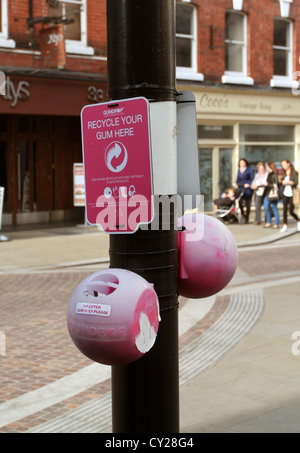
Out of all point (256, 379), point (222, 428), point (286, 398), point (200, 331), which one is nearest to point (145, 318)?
point (222, 428)

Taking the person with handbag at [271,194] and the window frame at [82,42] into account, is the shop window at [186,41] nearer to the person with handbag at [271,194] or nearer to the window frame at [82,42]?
the window frame at [82,42]

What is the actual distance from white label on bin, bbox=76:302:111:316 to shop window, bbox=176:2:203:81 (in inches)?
770

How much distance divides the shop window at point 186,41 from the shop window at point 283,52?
3.74 meters

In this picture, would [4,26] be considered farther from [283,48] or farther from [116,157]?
[116,157]

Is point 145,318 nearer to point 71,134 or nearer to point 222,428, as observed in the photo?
point 222,428

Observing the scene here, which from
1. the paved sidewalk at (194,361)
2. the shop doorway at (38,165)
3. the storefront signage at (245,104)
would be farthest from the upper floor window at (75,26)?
the paved sidewalk at (194,361)

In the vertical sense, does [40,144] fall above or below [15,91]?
below

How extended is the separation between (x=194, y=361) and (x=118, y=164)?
4.15 meters

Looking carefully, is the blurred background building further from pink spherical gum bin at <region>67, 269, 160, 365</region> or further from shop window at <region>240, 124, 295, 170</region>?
pink spherical gum bin at <region>67, 269, 160, 365</region>

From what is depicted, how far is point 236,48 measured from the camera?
2389 centimetres

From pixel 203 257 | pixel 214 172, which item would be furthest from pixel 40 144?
pixel 203 257

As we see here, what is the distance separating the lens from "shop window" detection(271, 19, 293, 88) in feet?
82.3

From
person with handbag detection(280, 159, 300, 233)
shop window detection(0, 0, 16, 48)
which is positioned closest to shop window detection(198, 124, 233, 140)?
person with handbag detection(280, 159, 300, 233)

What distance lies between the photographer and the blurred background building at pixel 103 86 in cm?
1783
